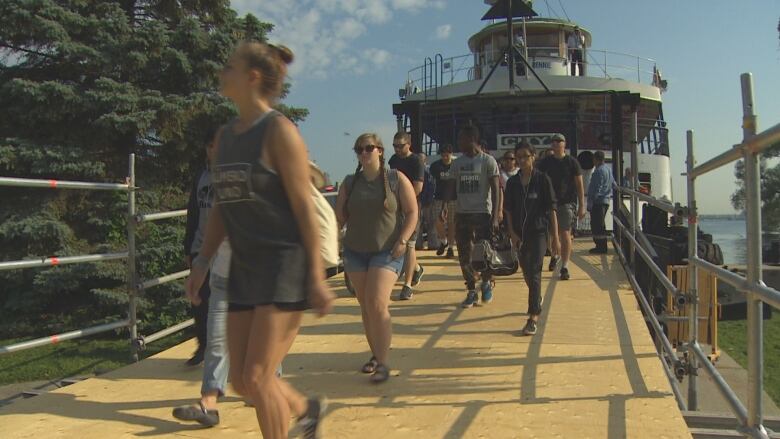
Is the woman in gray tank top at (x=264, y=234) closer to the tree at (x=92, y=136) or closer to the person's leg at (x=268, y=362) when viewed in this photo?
the person's leg at (x=268, y=362)

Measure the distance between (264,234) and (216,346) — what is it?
5.14 feet

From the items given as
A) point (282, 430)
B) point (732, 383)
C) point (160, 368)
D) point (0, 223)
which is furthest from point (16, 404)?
point (732, 383)

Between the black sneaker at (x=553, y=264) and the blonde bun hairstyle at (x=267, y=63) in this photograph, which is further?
the black sneaker at (x=553, y=264)

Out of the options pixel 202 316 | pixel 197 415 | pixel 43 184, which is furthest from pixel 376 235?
pixel 43 184

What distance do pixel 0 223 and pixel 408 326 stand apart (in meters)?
7.46

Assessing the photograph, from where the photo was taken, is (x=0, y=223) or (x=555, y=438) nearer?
(x=555, y=438)

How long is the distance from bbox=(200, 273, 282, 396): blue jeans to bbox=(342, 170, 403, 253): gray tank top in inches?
41.4

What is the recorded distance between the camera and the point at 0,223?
31.9 feet

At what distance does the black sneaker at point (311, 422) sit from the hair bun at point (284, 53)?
144 centimetres

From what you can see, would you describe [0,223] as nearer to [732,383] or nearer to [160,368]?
[160,368]

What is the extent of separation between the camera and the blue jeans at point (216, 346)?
358 centimetres

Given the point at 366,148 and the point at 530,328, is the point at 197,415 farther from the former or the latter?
the point at 530,328

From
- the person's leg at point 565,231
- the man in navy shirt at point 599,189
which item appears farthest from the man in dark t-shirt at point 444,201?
the man in navy shirt at point 599,189

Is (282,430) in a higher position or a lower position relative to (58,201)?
lower
